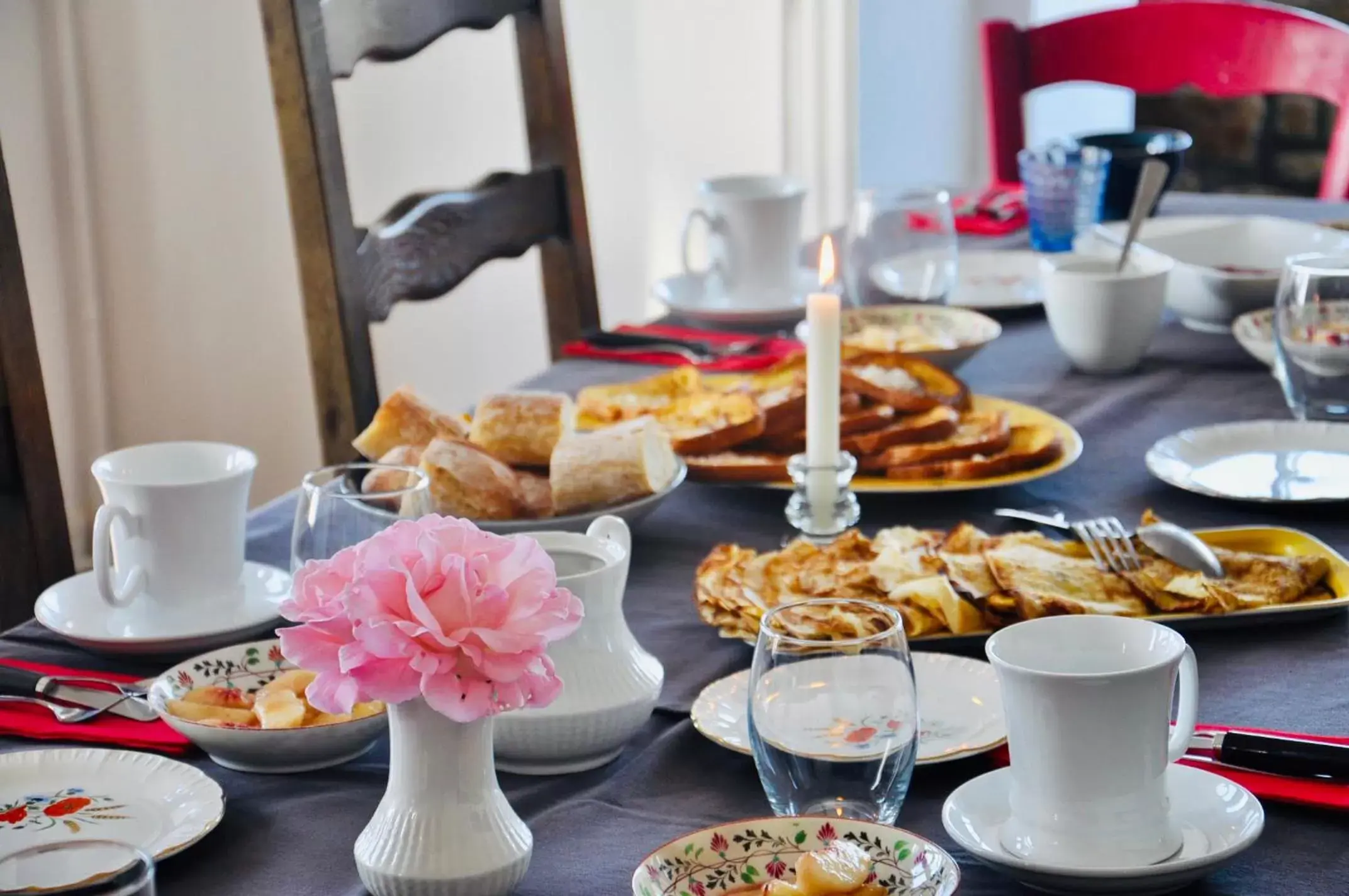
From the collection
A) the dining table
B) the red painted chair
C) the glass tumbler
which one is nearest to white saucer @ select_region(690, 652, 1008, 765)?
the dining table

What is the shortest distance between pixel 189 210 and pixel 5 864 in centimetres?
194

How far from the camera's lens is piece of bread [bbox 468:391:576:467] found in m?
1.08

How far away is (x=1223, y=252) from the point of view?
174 cm

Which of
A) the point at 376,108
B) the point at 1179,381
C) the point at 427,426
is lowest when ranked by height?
the point at 1179,381

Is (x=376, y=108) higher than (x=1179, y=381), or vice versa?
(x=376, y=108)

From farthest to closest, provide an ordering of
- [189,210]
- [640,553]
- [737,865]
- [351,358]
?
[189,210], [351,358], [640,553], [737,865]

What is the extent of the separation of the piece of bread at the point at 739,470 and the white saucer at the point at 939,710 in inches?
12.4

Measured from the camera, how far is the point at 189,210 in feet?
7.43

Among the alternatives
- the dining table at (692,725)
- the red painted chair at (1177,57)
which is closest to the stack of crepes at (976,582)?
the dining table at (692,725)

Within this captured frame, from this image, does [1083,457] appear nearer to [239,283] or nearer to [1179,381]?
[1179,381]

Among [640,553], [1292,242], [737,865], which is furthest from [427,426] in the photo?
[1292,242]

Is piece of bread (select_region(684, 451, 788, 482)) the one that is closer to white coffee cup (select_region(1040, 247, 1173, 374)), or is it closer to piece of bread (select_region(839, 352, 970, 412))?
piece of bread (select_region(839, 352, 970, 412))

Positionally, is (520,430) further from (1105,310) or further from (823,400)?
(1105,310)

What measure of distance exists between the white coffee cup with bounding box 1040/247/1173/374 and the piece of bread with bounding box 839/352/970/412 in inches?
8.0
